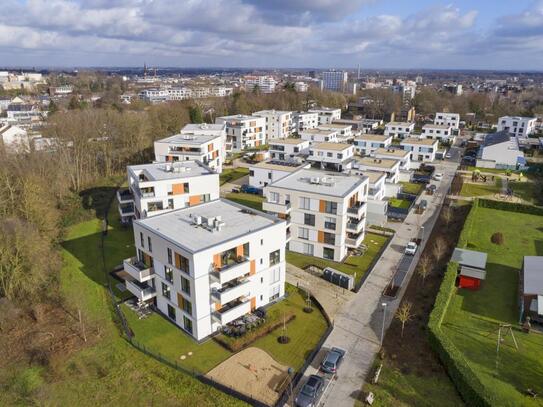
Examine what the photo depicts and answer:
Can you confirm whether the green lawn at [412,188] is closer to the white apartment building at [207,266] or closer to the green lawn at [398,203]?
the green lawn at [398,203]

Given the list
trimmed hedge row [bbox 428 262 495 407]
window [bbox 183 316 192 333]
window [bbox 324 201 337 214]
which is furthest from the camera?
window [bbox 324 201 337 214]

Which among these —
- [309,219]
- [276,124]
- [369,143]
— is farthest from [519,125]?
[309,219]

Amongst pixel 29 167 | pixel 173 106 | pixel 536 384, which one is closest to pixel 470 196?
pixel 536 384

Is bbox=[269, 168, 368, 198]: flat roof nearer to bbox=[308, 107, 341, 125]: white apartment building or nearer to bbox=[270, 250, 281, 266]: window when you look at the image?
bbox=[270, 250, 281, 266]: window

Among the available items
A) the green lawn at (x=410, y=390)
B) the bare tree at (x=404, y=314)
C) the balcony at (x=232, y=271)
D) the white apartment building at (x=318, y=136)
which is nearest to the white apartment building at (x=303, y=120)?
the white apartment building at (x=318, y=136)

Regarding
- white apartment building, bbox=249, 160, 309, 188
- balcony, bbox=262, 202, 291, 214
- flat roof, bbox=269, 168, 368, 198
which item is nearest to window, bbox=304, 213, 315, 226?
balcony, bbox=262, 202, 291, 214

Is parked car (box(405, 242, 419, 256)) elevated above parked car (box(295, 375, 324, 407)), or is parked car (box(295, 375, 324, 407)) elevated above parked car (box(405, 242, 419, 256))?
parked car (box(405, 242, 419, 256))

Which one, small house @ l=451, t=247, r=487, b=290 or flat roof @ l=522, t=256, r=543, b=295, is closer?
flat roof @ l=522, t=256, r=543, b=295

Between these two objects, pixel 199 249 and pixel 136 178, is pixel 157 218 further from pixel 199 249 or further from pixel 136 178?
pixel 136 178
